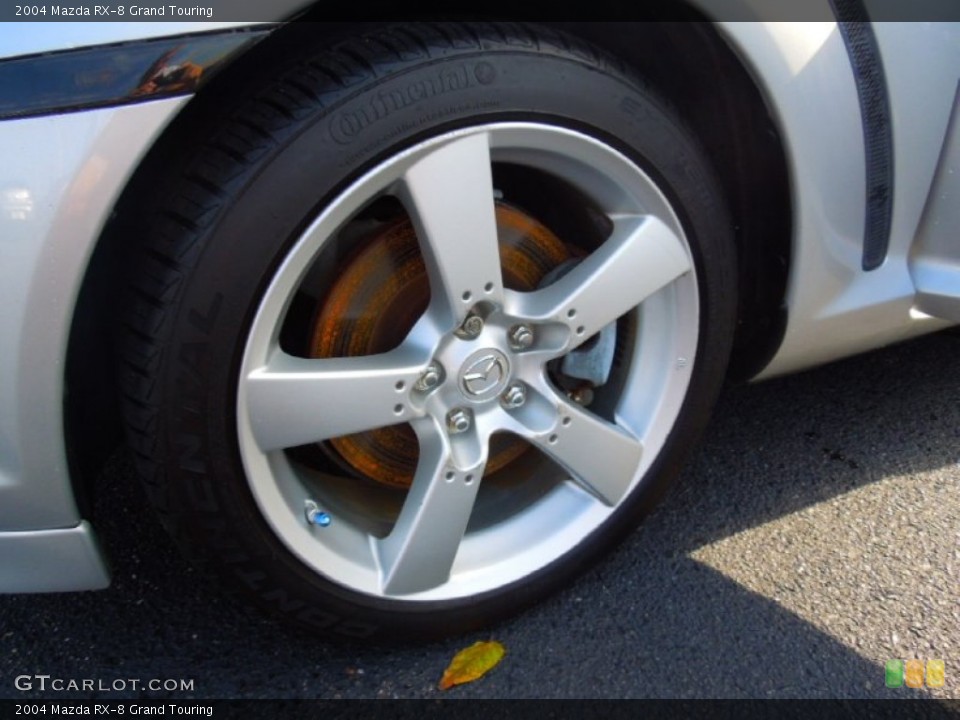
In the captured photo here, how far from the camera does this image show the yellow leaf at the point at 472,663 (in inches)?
62.9

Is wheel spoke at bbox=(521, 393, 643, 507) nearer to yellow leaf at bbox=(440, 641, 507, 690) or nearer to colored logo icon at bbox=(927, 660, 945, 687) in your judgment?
yellow leaf at bbox=(440, 641, 507, 690)

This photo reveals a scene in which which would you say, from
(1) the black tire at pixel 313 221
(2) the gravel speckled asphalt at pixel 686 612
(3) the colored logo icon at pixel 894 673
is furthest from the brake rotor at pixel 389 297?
(3) the colored logo icon at pixel 894 673

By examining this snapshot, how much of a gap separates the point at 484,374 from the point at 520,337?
8 cm

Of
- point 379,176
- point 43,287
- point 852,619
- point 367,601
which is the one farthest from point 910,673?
point 43,287

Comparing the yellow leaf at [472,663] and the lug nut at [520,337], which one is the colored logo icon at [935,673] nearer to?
the yellow leaf at [472,663]

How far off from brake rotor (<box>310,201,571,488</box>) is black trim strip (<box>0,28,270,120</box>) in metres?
0.40

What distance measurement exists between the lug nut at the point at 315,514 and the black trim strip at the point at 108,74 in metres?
0.64

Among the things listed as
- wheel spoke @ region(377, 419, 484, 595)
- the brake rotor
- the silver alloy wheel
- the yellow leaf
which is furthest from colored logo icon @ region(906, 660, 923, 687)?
the brake rotor

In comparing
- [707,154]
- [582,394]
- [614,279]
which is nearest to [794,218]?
[707,154]

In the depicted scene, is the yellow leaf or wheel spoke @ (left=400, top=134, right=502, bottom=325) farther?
the yellow leaf

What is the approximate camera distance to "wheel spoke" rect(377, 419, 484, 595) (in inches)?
58.8

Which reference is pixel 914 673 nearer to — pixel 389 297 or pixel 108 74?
pixel 389 297

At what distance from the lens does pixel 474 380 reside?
4.88 feet

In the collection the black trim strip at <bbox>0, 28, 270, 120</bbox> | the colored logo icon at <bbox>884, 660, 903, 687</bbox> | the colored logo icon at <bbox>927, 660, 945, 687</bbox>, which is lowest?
the colored logo icon at <bbox>927, 660, 945, 687</bbox>
